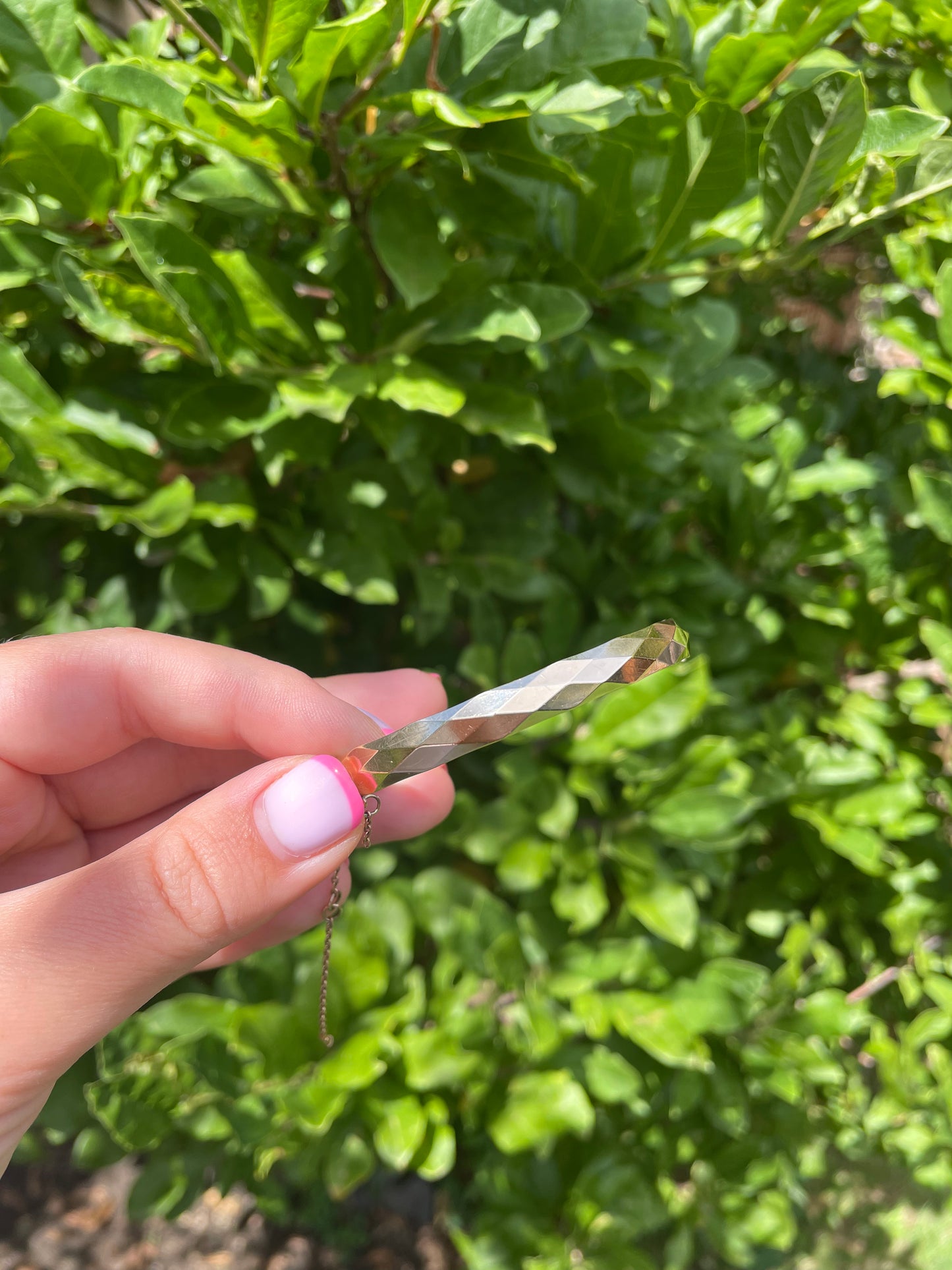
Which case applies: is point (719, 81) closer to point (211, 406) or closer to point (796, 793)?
point (211, 406)

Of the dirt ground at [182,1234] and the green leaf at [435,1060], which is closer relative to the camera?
the green leaf at [435,1060]

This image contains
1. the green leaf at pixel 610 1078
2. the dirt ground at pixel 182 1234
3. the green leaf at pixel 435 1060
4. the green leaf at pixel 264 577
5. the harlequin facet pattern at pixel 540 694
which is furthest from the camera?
the dirt ground at pixel 182 1234

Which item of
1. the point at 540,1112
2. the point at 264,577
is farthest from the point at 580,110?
the point at 540,1112

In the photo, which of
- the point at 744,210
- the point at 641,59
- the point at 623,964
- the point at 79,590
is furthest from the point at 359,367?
the point at 623,964

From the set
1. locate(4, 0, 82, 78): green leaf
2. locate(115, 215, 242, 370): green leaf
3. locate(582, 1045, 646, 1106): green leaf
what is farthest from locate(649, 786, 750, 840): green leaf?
locate(4, 0, 82, 78): green leaf

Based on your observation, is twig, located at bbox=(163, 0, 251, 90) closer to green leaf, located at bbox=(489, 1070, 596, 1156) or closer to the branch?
the branch

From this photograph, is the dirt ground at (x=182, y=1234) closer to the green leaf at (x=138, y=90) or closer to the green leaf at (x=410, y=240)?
the green leaf at (x=410, y=240)

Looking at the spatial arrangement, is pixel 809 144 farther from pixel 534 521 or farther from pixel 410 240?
pixel 534 521

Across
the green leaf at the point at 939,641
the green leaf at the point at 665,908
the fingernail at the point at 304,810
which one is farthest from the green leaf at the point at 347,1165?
the green leaf at the point at 939,641
